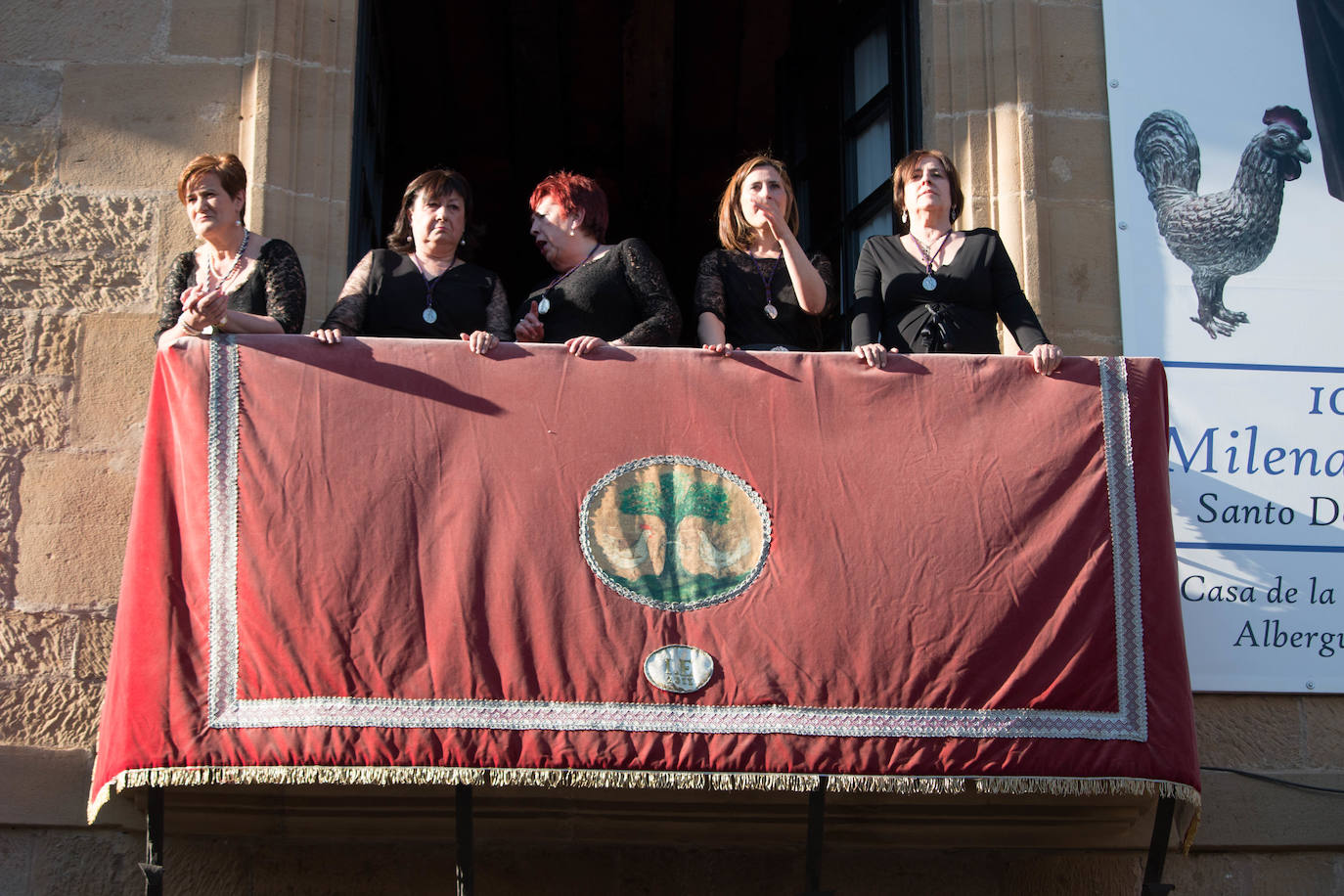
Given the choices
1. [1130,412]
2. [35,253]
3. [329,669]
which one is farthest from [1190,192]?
[35,253]

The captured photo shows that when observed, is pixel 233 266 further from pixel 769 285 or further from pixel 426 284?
pixel 769 285

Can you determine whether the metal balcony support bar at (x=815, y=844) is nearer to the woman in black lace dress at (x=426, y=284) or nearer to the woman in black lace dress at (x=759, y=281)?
the woman in black lace dress at (x=759, y=281)

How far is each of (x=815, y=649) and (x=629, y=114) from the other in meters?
5.29

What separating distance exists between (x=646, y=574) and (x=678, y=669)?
25cm

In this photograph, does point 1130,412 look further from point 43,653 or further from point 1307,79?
point 43,653

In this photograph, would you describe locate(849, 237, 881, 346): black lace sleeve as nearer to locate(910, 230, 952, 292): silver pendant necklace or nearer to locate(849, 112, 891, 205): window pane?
locate(910, 230, 952, 292): silver pendant necklace

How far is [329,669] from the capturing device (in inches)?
162

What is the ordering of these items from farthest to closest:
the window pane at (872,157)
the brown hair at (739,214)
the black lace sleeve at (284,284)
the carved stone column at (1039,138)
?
the window pane at (872,157)
the carved stone column at (1039,138)
the brown hair at (739,214)
the black lace sleeve at (284,284)

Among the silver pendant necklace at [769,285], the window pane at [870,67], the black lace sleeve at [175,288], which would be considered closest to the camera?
the black lace sleeve at [175,288]

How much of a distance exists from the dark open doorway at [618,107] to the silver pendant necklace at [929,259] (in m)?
1.47

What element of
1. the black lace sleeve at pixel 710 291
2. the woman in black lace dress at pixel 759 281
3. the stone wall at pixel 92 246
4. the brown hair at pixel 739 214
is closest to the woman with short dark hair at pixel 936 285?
the woman in black lace dress at pixel 759 281

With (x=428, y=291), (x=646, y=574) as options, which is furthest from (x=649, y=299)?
(x=646, y=574)

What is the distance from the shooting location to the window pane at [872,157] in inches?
245

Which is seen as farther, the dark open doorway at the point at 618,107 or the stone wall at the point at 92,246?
the dark open doorway at the point at 618,107
